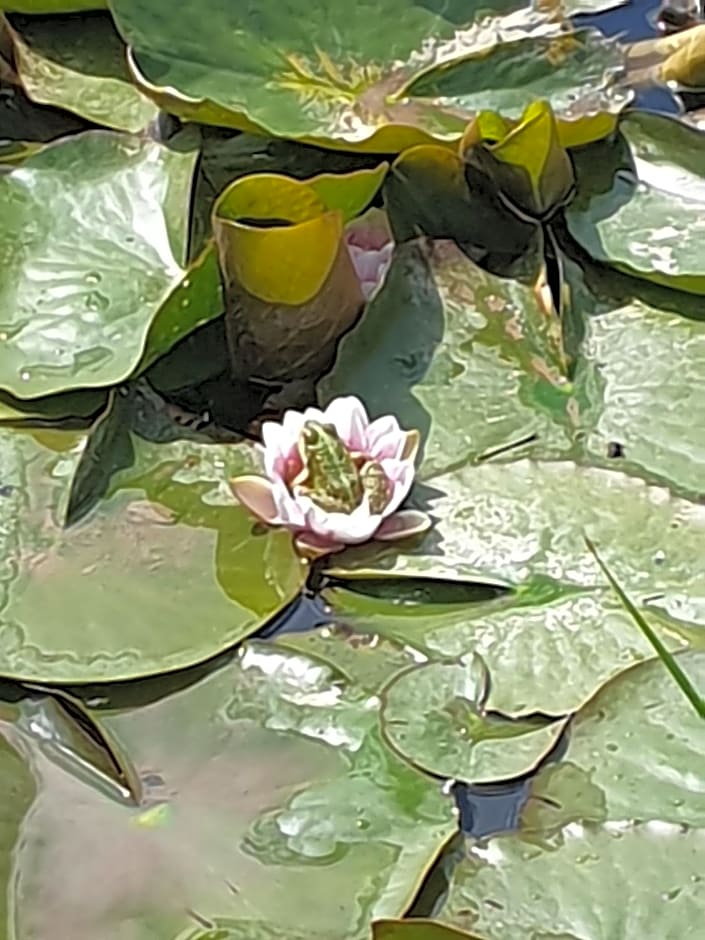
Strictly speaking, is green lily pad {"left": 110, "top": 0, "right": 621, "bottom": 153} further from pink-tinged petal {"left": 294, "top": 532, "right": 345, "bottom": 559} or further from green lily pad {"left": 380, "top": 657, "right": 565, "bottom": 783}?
green lily pad {"left": 380, "top": 657, "right": 565, "bottom": 783}

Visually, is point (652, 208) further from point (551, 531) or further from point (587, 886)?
point (587, 886)

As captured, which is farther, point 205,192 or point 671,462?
point 205,192

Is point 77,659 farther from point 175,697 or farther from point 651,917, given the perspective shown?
point 651,917

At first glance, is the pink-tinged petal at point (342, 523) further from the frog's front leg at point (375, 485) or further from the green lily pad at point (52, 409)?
the green lily pad at point (52, 409)

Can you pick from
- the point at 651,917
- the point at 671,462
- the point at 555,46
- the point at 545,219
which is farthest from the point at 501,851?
the point at 555,46

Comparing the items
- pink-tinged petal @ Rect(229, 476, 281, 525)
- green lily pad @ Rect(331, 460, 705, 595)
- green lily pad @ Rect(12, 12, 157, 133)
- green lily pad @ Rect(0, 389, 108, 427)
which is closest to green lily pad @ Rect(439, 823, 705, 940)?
green lily pad @ Rect(331, 460, 705, 595)

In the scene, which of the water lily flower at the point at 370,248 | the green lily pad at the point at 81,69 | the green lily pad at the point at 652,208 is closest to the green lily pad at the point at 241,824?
the water lily flower at the point at 370,248

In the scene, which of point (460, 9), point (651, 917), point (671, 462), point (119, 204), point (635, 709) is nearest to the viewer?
point (651, 917)

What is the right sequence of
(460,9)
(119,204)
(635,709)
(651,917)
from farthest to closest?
(460,9), (119,204), (635,709), (651,917)
